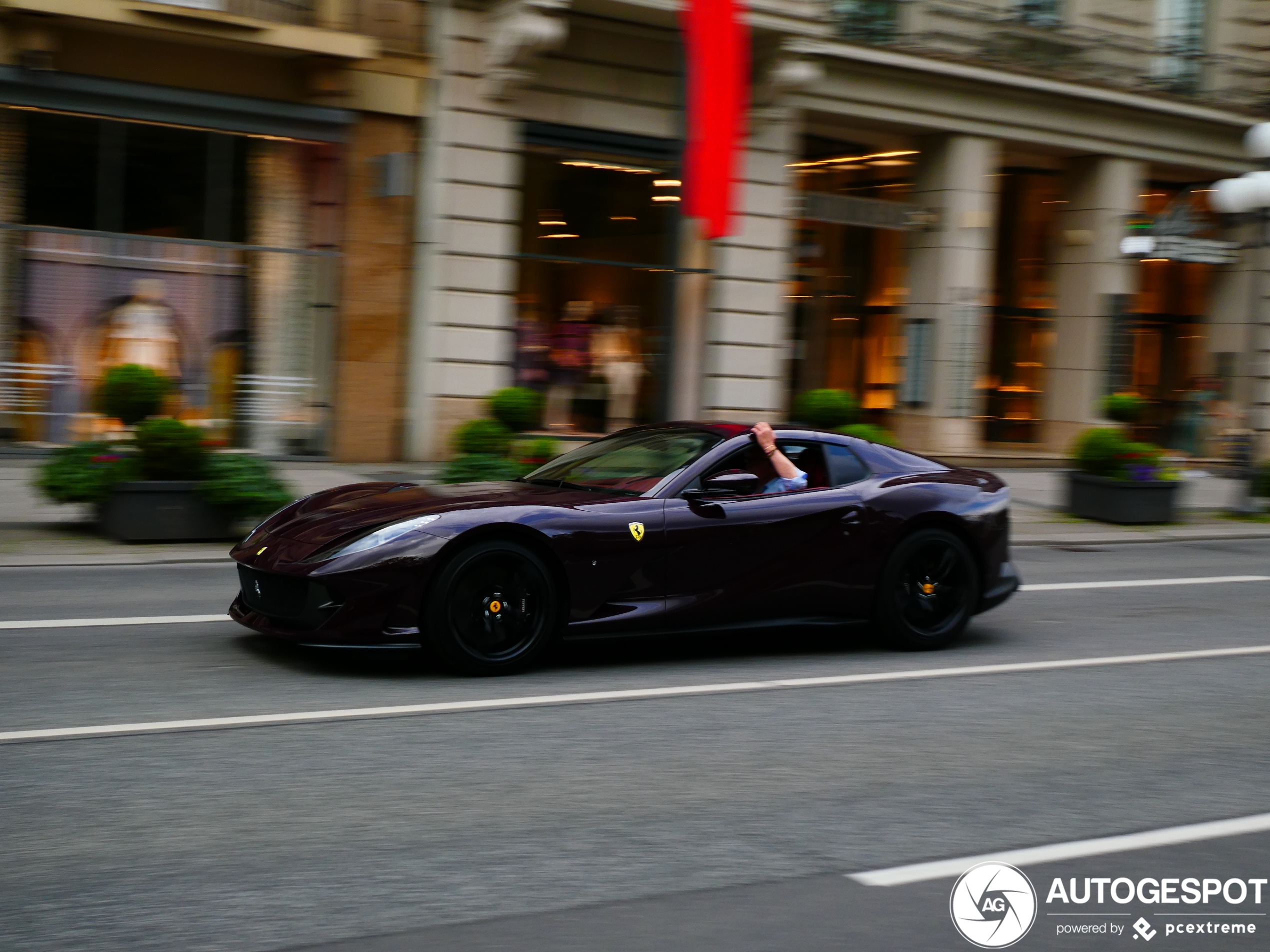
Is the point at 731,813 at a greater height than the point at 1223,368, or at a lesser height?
lesser

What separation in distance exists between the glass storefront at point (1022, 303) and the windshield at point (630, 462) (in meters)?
15.9

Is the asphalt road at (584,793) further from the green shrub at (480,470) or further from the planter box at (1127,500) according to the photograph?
the planter box at (1127,500)

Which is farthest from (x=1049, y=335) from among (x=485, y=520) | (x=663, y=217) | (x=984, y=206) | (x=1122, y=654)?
(x=485, y=520)

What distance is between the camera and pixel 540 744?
17.6 ft

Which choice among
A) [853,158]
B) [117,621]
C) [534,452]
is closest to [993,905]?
[117,621]

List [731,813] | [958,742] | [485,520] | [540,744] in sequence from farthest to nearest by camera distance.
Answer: [485,520]
[958,742]
[540,744]
[731,813]

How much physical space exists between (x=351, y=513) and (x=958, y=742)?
9.61 ft

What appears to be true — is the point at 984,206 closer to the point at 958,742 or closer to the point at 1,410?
the point at 1,410

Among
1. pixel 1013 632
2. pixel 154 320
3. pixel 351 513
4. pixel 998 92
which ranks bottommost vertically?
pixel 1013 632

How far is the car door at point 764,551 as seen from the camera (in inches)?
272

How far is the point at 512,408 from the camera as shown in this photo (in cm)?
1260

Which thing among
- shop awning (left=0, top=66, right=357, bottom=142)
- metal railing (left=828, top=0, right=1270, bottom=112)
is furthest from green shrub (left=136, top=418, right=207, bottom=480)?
metal railing (left=828, top=0, right=1270, bottom=112)

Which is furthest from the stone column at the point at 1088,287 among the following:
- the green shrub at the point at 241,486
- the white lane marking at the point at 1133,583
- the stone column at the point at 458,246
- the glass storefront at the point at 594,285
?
the green shrub at the point at 241,486

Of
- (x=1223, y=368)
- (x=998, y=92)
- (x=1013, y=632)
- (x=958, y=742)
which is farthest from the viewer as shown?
(x=1223, y=368)
